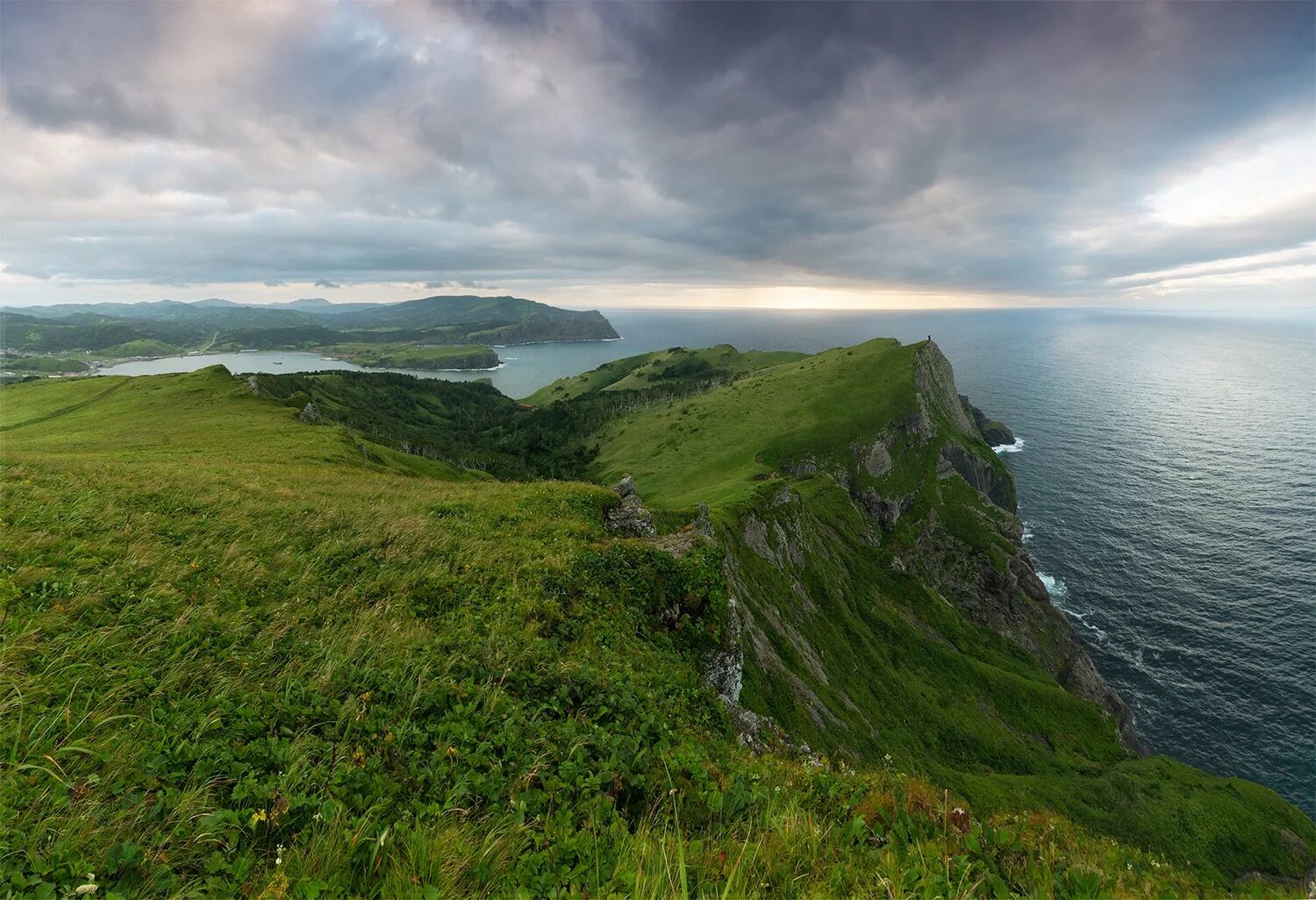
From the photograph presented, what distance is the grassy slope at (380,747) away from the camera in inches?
203

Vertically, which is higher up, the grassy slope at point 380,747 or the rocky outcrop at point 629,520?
the grassy slope at point 380,747

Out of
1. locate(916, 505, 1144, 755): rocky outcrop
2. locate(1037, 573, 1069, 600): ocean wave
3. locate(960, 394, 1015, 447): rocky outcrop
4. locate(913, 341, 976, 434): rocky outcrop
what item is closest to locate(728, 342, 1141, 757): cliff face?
locate(916, 505, 1144, 755): rocky outcrop

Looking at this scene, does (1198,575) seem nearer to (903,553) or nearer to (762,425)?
(903,553)

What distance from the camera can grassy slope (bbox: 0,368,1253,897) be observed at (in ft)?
16.9

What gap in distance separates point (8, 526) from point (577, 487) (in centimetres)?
1822

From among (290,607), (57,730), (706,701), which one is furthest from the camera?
(706,701)

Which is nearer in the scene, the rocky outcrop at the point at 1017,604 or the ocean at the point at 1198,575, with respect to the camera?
the ocean at the point at 1198,575

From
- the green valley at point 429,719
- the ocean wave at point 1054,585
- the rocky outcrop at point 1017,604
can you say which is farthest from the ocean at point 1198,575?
the green valley at point 429,719

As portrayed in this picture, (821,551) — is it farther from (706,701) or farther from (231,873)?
(231,873)

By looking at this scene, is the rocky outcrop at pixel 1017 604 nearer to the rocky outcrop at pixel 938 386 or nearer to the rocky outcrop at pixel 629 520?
the rocky outcrop at pixel 938 386

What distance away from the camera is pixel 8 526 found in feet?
37.3

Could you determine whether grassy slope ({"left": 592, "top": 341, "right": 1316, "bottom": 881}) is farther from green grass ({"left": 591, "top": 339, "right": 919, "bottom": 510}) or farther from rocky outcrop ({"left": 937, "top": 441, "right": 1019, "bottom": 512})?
rocky outcrop ({"left": 937, "top": 441, "right": 1019, "bottom": 512})

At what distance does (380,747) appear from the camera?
7152 millimetres

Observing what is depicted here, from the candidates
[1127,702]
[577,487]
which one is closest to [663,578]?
[577,487]
